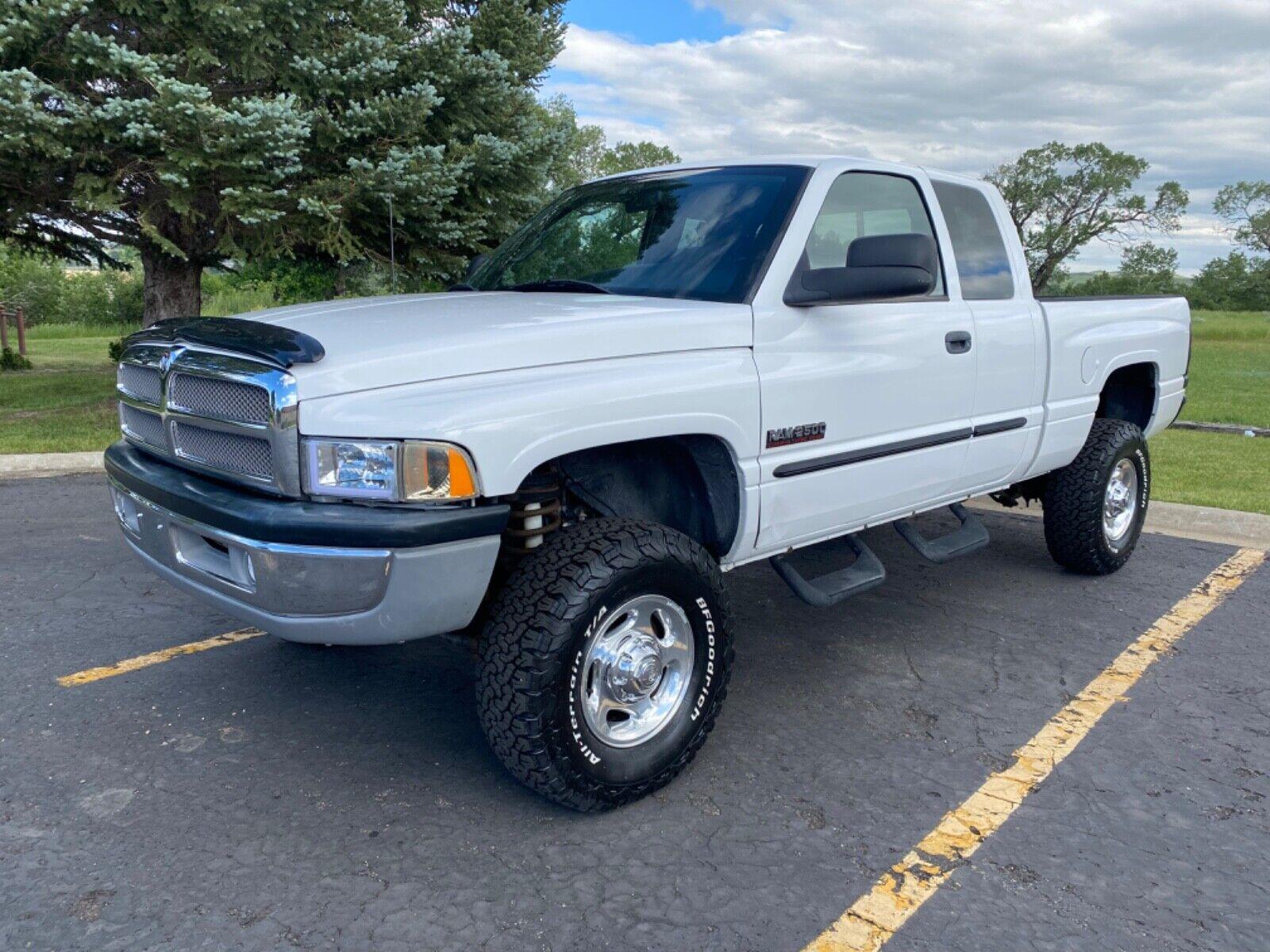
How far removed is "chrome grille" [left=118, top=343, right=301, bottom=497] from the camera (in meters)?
2.71

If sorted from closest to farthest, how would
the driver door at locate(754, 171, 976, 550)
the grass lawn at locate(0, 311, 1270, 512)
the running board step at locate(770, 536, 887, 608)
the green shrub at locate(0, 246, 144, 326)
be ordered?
the driver door at locate(754, 171, 976, 550), the running board step at locate(770, 536, 887, 608), the grass lawn at locate(0, 311, 1270, 512), the green shrub at locate(0, 246, 144, 326)

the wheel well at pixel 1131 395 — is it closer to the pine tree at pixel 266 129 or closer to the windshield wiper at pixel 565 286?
the windshield wiper at pixel 565 286

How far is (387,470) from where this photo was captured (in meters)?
2.69

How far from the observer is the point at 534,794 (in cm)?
322

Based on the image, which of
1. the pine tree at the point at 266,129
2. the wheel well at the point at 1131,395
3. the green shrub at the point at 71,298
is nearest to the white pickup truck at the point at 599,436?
the wheel well at the point at 1131,395

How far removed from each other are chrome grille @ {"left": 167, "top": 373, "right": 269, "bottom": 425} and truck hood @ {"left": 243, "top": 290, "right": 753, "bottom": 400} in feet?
0.58

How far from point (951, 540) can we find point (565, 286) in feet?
7.00

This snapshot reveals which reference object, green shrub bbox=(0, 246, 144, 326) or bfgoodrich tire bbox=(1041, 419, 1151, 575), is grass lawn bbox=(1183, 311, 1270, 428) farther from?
green shrub bbox=(0, 246, 144, 326)

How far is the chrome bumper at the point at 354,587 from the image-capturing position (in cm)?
268

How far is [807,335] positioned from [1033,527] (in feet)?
12.6

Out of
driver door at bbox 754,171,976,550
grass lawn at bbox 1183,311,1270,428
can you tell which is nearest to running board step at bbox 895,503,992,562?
driver door at bbox 754,171,976,550

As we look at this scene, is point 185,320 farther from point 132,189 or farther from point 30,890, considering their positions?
point 132,189

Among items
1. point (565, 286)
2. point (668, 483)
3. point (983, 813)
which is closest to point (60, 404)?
point (565, 286)

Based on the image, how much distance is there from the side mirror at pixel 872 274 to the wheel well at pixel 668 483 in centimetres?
63
